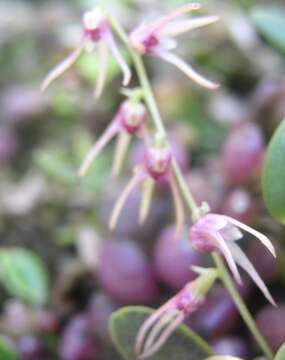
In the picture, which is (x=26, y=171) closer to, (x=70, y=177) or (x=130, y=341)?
(x=70, y=177)

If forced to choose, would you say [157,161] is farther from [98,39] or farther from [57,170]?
[57,170]

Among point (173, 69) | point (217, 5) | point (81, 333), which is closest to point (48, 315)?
point (81, 333)

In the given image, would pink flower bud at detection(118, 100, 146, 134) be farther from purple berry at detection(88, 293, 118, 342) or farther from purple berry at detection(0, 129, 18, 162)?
purple berry at detection(0, 129, 18, 162)

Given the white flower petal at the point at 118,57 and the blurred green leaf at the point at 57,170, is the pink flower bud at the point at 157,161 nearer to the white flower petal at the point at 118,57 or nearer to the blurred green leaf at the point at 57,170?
the white flower petal at the point at 118,57

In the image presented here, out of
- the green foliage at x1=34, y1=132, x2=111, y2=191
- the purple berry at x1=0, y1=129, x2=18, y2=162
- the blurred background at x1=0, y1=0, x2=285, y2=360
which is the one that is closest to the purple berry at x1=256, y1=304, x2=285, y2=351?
the blurred background at x1=0, y1=0, x2=285, y2=360

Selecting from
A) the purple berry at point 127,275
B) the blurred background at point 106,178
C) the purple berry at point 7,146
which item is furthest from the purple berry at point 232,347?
the purple berry at point 7,146

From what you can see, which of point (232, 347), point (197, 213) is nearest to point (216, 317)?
point (232, 347)

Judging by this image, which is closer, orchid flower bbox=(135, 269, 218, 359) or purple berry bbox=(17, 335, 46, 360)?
orchid flower bbox=(135, 269, 218, 359)
